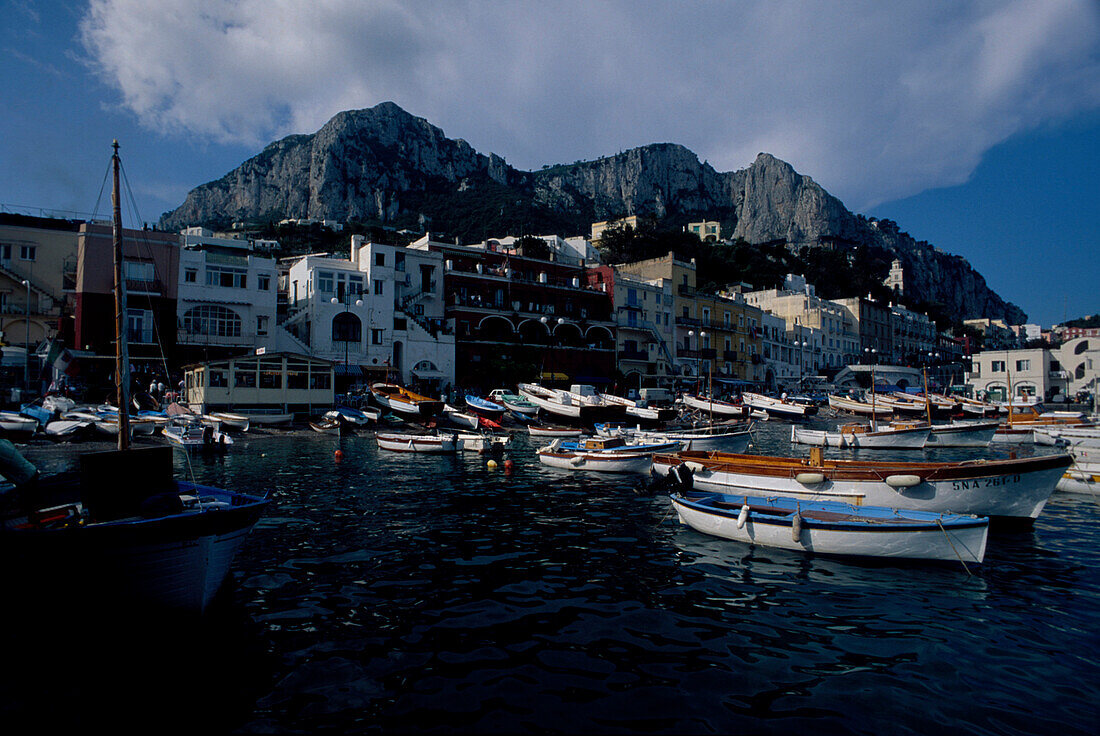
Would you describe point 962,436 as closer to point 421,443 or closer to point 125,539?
point 421,443

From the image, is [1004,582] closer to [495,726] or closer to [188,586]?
[495,726]

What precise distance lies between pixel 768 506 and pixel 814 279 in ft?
385

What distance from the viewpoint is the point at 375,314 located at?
161 feet

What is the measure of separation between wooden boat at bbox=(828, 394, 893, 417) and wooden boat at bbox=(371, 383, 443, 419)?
1741 inches

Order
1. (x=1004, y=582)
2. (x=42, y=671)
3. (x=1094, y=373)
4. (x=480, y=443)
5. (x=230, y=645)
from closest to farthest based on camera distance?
1. (x=42, y=671)
2. (x=230, y=645)
3. (x=1004, y=582)
4. (x=480, y=443)
5. (x=1094, y=373)

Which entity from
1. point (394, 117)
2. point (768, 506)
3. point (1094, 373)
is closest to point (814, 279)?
point (1094, 373)

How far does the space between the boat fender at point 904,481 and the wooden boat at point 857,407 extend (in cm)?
4810

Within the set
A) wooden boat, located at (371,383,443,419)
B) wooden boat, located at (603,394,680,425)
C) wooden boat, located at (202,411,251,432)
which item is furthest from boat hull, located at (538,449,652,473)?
wooden boat, located at (202,411,251,432)

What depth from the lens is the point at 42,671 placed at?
713cm

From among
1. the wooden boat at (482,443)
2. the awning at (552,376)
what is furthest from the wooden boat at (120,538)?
the awning at (552,376)

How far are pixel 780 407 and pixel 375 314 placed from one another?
39.9m

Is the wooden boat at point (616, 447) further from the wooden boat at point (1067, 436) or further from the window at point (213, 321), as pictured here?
the window at point (213, 321)

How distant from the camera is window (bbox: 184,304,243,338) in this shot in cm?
4494

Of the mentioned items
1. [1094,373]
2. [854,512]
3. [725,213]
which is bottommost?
[854,512]
